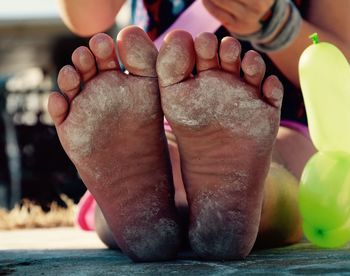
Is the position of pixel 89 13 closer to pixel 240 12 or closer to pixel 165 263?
pixel 240 12

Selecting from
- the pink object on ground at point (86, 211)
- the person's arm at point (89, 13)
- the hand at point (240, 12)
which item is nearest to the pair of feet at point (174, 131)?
the hand at point (240, 12)

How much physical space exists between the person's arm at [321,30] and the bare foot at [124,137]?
54 centimetres

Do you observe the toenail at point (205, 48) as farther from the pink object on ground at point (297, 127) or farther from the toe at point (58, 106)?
the pink object on ground at point (297, 127)

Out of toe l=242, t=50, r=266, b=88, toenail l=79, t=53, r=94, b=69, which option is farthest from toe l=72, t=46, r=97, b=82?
toe l=242, t=50, r=266, b=88

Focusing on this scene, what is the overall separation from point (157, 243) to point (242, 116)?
0.24 metres

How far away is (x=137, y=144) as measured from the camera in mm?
1059

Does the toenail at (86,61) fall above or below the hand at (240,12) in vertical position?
below

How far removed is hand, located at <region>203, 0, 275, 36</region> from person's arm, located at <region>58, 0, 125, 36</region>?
1.12 ft

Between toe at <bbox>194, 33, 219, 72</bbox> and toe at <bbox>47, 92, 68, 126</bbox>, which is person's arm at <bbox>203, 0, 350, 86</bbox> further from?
toe at <bbox>47, 92, 68, 126</bbox>

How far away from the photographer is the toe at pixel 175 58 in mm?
974

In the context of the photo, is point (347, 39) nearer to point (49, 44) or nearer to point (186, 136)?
point (186, 136)

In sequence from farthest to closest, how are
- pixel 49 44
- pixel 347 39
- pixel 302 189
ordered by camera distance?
1. pixel 49 44
2. pixel 347 39
3. pixel 302 189

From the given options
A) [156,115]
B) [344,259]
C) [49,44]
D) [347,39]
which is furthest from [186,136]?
[49,44]

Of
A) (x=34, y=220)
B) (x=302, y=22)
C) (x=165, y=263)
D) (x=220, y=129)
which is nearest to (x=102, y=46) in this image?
(x=220, y=129)
